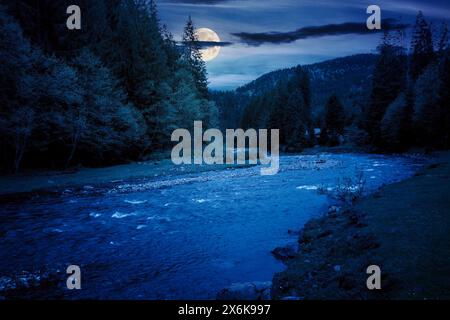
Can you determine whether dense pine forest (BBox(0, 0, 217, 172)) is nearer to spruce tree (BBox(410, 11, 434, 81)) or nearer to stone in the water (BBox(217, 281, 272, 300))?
stone in the water (BBox(217, 281, 272, 300))

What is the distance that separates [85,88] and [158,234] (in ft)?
98.8

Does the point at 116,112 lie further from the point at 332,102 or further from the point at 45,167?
the point at 332,102

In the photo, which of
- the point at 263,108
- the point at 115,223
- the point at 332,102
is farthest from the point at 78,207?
the point at 263,108

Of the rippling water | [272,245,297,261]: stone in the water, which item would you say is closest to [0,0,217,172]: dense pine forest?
the rippling water

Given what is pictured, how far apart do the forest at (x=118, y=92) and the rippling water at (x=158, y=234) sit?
13.2m

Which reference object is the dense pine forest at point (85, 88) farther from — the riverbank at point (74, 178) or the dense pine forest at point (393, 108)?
the dense pine forest at point (393, 108)

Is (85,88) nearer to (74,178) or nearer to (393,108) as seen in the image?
(74,178)

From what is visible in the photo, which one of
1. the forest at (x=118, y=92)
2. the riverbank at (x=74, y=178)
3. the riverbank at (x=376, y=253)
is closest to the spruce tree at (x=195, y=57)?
the forest at (x=118, y=92)

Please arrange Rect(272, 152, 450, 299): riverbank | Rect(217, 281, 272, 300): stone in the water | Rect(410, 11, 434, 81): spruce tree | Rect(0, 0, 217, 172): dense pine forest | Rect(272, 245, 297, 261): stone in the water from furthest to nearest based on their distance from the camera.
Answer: Rect(410, 11, 434, 81): spruce tree, Rect(0, 0, 217, 172): dense pine forest, Rect(272, 245, 297, 261): stone in the water, Rect(217, 281, 272, 300): stone in the water, Rect(272, 152, 450, 299): riverbank

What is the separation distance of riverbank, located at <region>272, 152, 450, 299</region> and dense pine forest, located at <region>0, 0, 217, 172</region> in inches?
1070

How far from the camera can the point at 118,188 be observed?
84.3 feet

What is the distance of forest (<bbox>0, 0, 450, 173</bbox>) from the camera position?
3100 cm

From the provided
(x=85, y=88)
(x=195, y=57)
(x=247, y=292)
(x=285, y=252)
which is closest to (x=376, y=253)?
(x=285, y=252)
